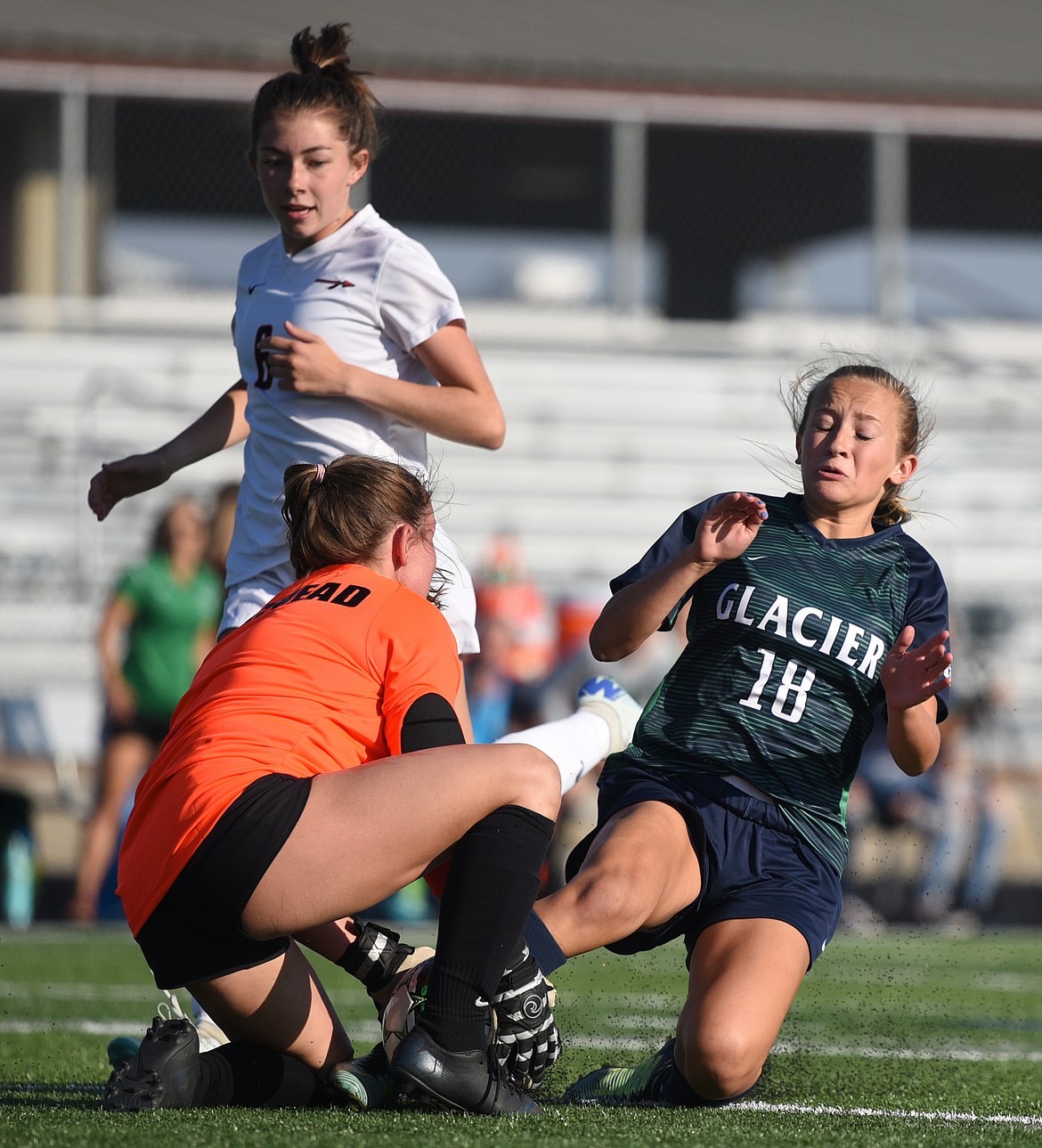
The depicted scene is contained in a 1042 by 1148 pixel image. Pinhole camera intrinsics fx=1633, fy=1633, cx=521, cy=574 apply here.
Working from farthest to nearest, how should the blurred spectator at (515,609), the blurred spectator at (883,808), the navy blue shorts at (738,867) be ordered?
the blurred spectator at (515,609), the blurred spectator at (883,808), the navy blue shorts at (738,867)

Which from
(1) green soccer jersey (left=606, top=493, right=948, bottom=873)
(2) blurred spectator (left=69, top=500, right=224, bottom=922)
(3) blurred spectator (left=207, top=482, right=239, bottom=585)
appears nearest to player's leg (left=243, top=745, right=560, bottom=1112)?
(1) green soccer jersey (left=606, top=493, right=948, bottom=873)

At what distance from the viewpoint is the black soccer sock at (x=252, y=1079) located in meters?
2.82

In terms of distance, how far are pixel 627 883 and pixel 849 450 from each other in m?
1.00

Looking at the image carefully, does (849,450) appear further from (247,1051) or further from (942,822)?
(942,822)

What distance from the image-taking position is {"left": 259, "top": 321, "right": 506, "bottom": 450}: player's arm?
3.37 metres

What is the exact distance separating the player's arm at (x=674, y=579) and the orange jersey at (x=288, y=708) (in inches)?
20.7

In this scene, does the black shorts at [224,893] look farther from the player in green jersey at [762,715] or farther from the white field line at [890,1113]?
the white field line at [890,1113]

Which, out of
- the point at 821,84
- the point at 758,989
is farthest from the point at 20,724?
the point at 758,989

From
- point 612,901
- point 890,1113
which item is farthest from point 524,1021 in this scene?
point 890,1113

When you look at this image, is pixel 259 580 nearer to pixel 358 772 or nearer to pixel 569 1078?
pixel 358 772

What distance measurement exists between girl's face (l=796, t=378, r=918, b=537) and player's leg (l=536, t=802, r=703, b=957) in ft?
2.40

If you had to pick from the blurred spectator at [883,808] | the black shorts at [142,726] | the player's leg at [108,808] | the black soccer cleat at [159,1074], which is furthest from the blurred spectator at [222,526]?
the black soccer cleat at [159,1074]

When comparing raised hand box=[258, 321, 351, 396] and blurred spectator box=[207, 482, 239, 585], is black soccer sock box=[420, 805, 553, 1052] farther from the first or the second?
blurred spectator box=[207, 482, 239, 585]

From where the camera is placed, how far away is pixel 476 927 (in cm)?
268
